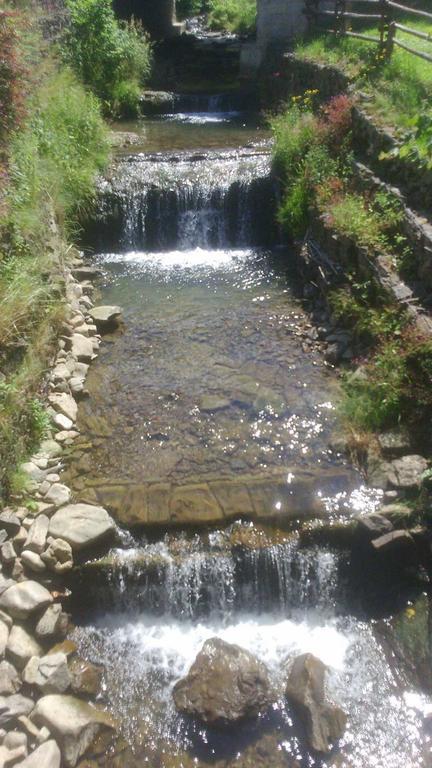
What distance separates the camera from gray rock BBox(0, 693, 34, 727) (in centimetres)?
378

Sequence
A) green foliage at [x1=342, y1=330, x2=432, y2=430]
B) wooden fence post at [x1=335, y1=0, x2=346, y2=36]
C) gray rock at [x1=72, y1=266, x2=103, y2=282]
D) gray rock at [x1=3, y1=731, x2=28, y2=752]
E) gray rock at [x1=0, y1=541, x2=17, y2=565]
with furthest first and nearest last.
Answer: wooden fence post at [x1=335, y1=0, x2=346, y2=36] → gray rock at [x1=72, y1=266, x2=103, y2=282] → green foliage at [x1=342, y1=330, x2=432, y2=430] → gray rock at [x1=0, y1=541, x2=17, y2=565] → gray rock at [x1=3, y1=731, x2=28, y2=752]

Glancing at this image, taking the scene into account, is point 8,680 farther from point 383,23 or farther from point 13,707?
point 383,23

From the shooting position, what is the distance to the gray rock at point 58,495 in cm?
501

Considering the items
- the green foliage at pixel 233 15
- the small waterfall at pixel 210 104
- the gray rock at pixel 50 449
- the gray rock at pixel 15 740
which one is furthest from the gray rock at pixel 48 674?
the green foliage at pixel 233 15

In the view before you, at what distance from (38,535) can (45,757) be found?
1.58 metres

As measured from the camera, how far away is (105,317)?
302 inches

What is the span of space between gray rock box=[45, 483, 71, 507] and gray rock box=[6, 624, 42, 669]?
107 centimetres

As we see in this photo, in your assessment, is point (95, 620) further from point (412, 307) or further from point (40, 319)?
point (412, 307)

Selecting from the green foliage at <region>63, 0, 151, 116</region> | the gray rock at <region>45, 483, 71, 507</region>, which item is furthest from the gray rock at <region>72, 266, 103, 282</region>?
the green foliage at <region>63, 0, 151, 116</region>

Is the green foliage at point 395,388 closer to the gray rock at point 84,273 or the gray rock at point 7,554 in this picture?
the gray rock at point 7,554

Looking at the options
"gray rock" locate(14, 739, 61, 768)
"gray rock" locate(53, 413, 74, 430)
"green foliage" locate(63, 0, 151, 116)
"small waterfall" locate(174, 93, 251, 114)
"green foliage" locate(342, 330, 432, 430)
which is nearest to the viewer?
"gray rock" locate(14, 739, 61, 768)

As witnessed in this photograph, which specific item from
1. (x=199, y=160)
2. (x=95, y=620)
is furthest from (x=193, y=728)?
(x=199, y=160)

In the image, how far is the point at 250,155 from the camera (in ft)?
35.6

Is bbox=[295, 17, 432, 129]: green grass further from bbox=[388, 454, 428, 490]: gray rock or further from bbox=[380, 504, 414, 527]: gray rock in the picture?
bbox=[380, 504, 414, 527]: gray rock
